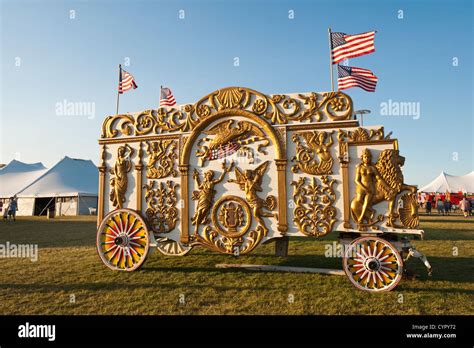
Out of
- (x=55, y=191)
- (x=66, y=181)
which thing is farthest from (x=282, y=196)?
(x=66, y=181)

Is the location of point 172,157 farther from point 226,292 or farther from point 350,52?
point 350,52

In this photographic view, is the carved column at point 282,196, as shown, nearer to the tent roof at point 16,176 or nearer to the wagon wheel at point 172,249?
the wagon wheel at point 172,249

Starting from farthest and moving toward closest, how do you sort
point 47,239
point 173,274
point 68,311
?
point 47,239 → point 173,274 → point 68,311

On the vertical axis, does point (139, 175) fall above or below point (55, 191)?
below

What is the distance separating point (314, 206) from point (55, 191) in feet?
86.5

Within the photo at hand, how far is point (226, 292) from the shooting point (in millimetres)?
5328

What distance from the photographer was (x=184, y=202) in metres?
6.46

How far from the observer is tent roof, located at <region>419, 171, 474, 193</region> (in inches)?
1357

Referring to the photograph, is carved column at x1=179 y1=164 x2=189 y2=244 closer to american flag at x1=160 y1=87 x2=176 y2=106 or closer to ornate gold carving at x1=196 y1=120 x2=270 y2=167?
ornate gold carving at x1=196 y1=120 x2=270 y2=167

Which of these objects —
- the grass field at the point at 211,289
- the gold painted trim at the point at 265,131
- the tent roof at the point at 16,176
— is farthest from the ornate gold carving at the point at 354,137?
the tent roof at the point at 16,176

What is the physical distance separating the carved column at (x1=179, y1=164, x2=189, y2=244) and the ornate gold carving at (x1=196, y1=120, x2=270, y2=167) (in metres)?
0.41

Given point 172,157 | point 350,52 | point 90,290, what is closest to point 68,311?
point 90,290

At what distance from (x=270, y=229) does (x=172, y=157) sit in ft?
8.83

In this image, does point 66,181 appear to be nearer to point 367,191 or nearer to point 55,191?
point 55,191
